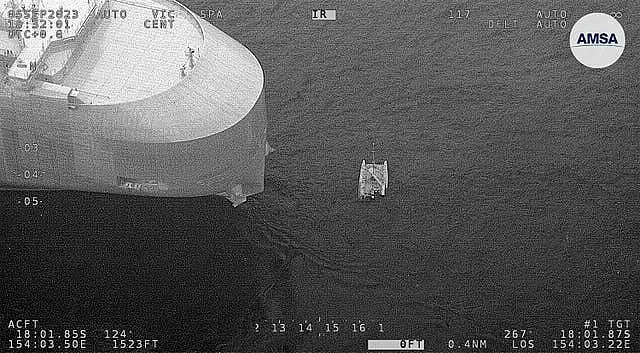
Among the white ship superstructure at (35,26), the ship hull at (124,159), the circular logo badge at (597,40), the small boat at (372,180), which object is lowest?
the small boat at (372,180)

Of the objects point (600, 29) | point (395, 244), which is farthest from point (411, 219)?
point (600, 29)

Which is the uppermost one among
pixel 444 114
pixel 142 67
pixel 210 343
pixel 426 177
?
pixel 142 67

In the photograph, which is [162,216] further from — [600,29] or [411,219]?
[600,29]

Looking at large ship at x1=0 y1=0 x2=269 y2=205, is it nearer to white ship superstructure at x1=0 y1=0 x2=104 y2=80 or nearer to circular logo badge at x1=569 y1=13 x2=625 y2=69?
white ship superstructure at x1=0 y1=0 x2=104 y2=80

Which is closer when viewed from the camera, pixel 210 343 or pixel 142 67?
pixel 142 67

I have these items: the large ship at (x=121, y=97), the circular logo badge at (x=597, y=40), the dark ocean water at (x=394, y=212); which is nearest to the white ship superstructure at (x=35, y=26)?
the large ship at (x=121, y=97)

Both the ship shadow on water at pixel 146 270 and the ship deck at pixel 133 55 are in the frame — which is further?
the ship shadow on water at pixel 146 270

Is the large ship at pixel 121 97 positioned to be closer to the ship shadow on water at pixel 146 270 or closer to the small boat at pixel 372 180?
the ship shadow on water at pixel 146 270
